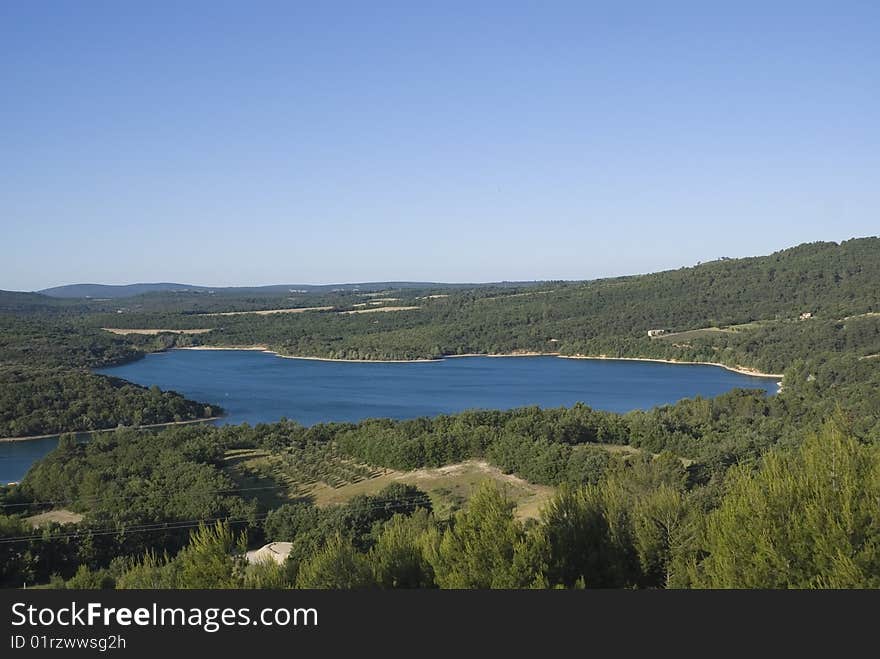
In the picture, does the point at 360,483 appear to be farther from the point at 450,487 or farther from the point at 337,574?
the point at 337,574

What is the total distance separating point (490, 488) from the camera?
10508 millimetres

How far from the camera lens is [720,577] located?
8.88 meters

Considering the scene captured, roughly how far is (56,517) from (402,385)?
42.9 meters

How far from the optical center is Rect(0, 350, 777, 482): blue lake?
51938mm

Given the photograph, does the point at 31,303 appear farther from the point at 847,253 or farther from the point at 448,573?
the point at 448,573

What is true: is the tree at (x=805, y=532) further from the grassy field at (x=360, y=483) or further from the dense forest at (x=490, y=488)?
the grassy field at (x=360, y=483)

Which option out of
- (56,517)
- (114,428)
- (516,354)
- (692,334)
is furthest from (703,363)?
(56,517)

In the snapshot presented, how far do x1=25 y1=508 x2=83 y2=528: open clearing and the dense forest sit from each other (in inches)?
11.1

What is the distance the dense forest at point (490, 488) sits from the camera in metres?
9.17

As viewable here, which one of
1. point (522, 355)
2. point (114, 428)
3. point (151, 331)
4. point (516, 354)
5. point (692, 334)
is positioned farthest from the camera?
point (151, 331)

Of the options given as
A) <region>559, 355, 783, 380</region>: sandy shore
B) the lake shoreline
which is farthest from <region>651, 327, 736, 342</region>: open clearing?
the lake shoreline

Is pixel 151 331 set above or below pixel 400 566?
below

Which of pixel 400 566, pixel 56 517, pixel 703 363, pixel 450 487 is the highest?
pixel 400 566

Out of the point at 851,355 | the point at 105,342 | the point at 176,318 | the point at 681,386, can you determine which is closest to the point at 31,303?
the point at 176,318
